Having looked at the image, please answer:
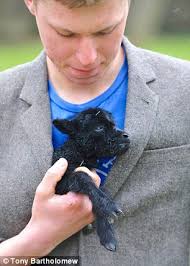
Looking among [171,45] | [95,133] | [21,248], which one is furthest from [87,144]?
[171,45]

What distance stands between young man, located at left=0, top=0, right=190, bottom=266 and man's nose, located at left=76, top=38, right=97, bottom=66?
3cm

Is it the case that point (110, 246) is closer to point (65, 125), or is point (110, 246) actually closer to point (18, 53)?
point (65, 125)

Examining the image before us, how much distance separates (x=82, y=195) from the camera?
1.62m

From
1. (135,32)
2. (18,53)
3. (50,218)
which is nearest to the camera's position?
(50,218)

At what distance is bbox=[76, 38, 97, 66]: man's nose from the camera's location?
163cm

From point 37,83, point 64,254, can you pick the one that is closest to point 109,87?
point 37,83

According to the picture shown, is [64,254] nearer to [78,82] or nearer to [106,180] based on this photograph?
[106,180]

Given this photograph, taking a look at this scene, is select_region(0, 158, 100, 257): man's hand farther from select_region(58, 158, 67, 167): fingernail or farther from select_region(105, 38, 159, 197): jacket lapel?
select_region(105, 38, 159, 197): jacket lapel

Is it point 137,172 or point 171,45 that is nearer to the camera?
point 137,172

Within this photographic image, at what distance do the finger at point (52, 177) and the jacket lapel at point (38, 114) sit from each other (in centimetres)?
10

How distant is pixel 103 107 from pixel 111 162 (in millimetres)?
153

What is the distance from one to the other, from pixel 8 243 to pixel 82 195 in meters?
0.31

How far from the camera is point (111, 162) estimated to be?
69.6 inches

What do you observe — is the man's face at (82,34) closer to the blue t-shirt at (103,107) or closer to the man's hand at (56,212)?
the blue t-shirt at (103,107)
